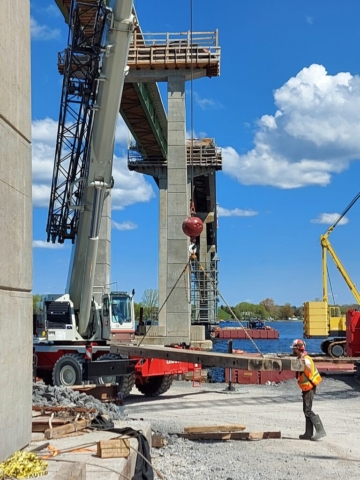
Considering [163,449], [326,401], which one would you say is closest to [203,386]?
[326,401]

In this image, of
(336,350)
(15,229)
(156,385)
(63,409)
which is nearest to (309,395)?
(63,409)

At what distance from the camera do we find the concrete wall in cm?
608

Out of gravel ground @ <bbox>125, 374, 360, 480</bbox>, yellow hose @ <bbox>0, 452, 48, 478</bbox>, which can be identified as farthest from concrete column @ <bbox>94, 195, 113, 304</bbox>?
yellow hose @ <bbox>0, 452, 48, 478</bbox>

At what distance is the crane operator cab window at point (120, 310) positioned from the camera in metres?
17.8

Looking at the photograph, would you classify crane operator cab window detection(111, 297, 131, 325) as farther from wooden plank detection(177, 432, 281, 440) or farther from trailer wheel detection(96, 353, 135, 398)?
wooden plank detection(177, 432, 281, 440)

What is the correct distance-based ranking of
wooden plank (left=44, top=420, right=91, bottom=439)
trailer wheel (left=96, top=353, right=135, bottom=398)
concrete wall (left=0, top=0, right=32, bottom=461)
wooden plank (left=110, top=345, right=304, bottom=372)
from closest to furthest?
1. concrete wall (left=0, top=0, right=32, bottom=461)
2. wooden plank (left=44, top=420, right=91, bottom=439)
3. wooden plank (left=110, top=345, right=304, bottom=372)
4. trailer wheel (left=96, top=353, right=135, bottom=398)

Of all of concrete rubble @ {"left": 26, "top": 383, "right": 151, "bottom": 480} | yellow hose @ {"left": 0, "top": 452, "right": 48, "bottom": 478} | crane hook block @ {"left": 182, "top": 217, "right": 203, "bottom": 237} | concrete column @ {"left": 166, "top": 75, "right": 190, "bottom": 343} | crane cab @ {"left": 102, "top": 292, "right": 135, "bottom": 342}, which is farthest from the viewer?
concrete column @ {"left": 166, "top": 75, "right": 190, "bottom": 343}

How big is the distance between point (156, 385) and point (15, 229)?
13.1m

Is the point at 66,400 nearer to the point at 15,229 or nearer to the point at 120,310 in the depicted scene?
the point at 15,229

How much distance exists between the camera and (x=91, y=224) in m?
16.4

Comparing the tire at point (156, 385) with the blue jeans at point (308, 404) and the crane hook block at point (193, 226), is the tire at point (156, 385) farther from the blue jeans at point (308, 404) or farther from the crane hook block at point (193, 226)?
the blue jeans at point (308, 404)

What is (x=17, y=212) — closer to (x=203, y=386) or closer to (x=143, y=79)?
(x=203, y=386)

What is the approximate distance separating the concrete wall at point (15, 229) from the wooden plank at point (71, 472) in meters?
0.68

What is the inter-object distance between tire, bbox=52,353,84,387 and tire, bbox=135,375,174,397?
104 inches
